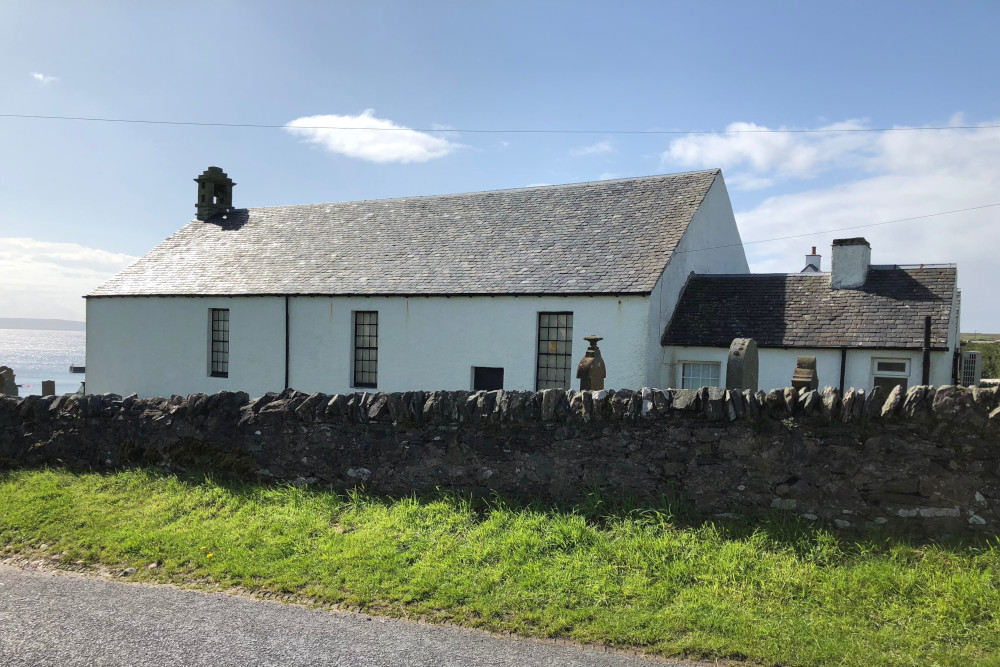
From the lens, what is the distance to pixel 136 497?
848 centimetres

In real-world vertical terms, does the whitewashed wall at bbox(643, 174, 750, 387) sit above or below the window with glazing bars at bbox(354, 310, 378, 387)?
above

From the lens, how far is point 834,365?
16266mm

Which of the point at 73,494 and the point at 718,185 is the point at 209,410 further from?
the point at 718,185

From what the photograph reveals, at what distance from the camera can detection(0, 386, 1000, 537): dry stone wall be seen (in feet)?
20.5

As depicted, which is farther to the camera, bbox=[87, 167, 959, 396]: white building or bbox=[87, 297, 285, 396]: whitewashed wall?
bbox=[87, 297, 285, 396]: whitewashed wall

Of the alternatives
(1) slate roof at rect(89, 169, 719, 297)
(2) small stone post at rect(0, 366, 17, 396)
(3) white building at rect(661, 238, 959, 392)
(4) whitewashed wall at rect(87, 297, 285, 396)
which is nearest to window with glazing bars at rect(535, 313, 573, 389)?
(1) slate roof at rect(89, 169, 719, 297)

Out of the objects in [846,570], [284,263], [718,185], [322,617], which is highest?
[718,185]

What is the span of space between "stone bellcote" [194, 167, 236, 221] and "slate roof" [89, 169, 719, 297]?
7.66 ft

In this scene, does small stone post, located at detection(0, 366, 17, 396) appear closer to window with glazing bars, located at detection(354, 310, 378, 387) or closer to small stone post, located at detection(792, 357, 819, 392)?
window with glazing bars, located at detection(354, 310, 378, 387)

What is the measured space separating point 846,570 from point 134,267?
26679mm

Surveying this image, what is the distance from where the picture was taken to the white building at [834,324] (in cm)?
1590

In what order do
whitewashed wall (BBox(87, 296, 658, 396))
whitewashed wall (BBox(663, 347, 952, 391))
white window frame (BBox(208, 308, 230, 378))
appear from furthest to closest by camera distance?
white window frame (BBox(208, 308, 230, 378)), whitewashed wall (BBox(87, 296, 658, 396)), whitewashed wall (BBox(663, 347, 952, 391))

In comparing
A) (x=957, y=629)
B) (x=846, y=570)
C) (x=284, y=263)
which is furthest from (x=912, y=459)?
(x=284, y=263)

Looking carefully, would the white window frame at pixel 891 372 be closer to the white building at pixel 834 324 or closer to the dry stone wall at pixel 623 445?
the white building at pixel 834 324
